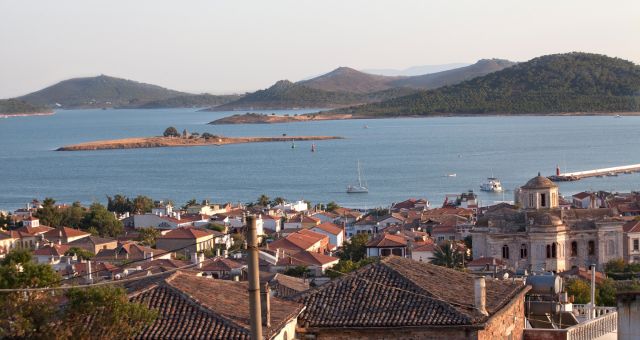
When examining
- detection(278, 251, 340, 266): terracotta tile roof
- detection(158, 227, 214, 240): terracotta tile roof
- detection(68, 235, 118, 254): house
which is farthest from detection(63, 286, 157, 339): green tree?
detection(158, 227, 214, 240): terracotta tile roof

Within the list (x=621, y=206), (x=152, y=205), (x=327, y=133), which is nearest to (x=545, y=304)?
(x=621, y=206)

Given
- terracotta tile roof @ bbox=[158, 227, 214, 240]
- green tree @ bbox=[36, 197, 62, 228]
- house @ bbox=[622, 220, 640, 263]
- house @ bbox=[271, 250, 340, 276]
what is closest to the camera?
house @ bbox=[271, 250, 340, 276]

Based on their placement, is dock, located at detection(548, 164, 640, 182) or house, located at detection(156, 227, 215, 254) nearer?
house, located at detection(156, 227, 215, 254)

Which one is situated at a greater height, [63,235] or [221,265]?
[221,265]

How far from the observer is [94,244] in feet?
130

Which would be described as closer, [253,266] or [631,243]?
[253,266]

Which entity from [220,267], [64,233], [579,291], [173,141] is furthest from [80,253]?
[173,141]

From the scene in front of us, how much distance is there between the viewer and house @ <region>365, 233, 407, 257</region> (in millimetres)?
34625

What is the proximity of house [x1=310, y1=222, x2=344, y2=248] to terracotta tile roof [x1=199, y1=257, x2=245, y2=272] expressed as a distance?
13324 millimetres

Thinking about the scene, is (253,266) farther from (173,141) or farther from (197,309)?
(173,141)

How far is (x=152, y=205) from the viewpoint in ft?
186

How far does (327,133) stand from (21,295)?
176197 millimetres

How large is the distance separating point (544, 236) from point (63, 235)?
1583 centimetres

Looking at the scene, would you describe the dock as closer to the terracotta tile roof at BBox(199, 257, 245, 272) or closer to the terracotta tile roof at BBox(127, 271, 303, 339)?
the terracotta tile roof at BBox(199, 257, 245, 272)
